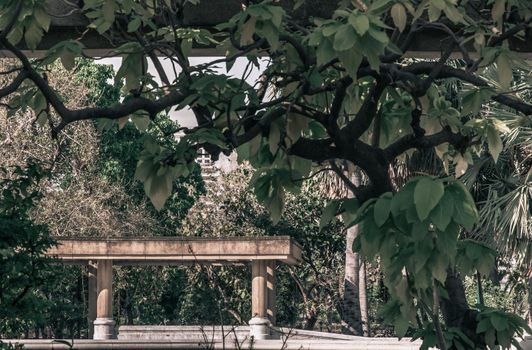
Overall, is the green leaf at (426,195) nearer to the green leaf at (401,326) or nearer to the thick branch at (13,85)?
the green leaf at (401,326)

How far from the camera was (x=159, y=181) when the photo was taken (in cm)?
637

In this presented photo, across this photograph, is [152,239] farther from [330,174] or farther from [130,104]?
[130,104]

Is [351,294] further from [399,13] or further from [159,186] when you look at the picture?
[399,13]

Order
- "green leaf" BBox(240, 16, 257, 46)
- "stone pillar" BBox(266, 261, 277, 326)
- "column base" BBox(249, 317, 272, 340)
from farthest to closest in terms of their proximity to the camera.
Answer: "stone pillar" BBox(266, 261, 277, 326) < "column base" BBox(249, 317, 272, 340) < "green leaf" BBox(240, 16, 257, 46)

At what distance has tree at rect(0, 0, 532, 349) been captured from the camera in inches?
212

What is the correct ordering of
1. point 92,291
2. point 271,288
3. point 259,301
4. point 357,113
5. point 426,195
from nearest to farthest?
point 426,195, point 357,113, point 259,301, point 271,288, point 92,291

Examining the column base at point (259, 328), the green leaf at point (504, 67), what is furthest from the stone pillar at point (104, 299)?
the green leaf at point (504, 67)

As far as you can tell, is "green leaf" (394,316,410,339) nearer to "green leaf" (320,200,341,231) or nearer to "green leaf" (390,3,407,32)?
"green leaf" (320,200,341,231)

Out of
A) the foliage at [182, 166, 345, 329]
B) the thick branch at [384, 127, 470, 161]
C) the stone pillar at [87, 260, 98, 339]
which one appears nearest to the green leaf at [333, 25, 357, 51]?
the thick branch at [384, 127, 470, 161]

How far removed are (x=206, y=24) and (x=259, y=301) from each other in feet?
69.5

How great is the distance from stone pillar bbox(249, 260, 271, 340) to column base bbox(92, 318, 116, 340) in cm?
423

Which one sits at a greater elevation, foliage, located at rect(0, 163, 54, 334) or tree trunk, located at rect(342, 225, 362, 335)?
tree trunk, located at rect(342, 225, 362, 335)

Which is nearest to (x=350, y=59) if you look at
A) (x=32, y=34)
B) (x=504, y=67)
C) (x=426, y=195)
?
(x=426, y=195)

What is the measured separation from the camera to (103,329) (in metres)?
29.2
